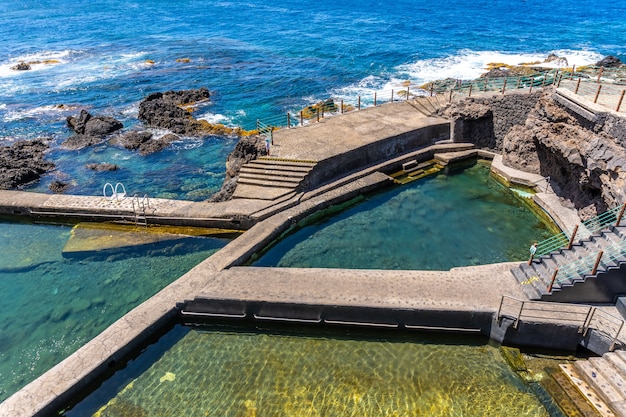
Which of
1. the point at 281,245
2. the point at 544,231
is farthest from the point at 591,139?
the point at 281,245

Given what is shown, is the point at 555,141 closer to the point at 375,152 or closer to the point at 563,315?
the point at 375,152

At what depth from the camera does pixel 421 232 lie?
1731 centimetres

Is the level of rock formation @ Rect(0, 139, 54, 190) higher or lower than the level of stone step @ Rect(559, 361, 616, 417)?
higher

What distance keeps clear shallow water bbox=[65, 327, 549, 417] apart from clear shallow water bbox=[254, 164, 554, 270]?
3.78 meters

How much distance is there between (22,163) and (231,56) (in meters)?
31.3

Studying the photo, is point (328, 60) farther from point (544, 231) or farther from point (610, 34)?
point (610, 34)

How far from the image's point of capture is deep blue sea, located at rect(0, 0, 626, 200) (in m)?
27.3

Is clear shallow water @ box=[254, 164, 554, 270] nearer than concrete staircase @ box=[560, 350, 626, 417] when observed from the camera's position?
No

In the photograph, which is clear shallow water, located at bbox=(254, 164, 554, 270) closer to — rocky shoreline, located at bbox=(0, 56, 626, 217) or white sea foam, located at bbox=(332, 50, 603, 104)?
rocky shoreline, located at bbox=(0, 56, 626, 217)

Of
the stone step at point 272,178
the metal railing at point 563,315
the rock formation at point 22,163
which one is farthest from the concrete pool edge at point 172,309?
the rock formation at point 22,163

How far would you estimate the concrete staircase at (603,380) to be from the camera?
10070 millimetres

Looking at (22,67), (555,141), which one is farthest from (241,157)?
(22,67)

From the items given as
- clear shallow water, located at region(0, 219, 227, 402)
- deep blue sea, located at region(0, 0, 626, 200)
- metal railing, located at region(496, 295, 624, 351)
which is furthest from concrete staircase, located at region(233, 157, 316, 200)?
metal railing, located at region(496, 295, 624, 351)

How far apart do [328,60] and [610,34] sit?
4177 cm
